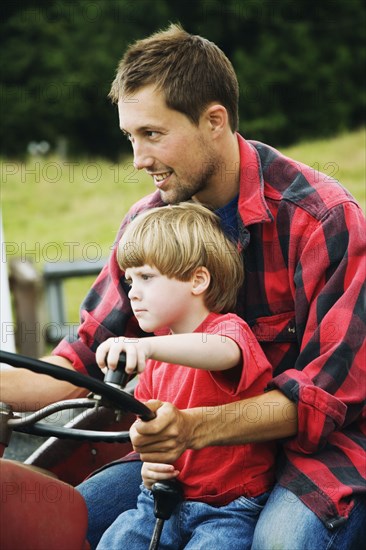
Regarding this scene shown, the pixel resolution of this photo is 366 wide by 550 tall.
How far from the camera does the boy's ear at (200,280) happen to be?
→ 6.79ft

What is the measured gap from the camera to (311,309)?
6.98 feet

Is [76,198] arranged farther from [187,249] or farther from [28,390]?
[187,249]

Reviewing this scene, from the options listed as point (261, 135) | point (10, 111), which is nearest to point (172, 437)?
point (261, 135)

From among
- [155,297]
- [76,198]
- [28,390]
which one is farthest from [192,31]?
[155,297]

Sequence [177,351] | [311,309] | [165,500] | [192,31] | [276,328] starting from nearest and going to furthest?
[177,351] → [165,500] → [311,309] → [276,328] → [192,31]

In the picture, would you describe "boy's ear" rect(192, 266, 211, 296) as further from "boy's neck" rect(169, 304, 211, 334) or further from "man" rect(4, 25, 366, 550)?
"man" rect(4, 25, 366, 550)

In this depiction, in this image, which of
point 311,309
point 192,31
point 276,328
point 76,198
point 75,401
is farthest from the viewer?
point 192,31

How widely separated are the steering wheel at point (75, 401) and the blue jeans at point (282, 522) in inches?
13.9

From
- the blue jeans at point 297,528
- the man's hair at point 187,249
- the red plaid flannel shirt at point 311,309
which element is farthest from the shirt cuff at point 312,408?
the man's hair at point 187,249

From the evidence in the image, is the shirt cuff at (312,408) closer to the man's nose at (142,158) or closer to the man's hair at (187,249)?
the man's hair at (187,249)

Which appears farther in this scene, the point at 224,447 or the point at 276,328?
the point at 276,328

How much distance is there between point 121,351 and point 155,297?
42cm

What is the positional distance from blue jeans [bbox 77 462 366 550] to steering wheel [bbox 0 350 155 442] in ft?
1.16

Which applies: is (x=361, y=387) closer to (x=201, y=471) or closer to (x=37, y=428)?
(x=201, y=471)
